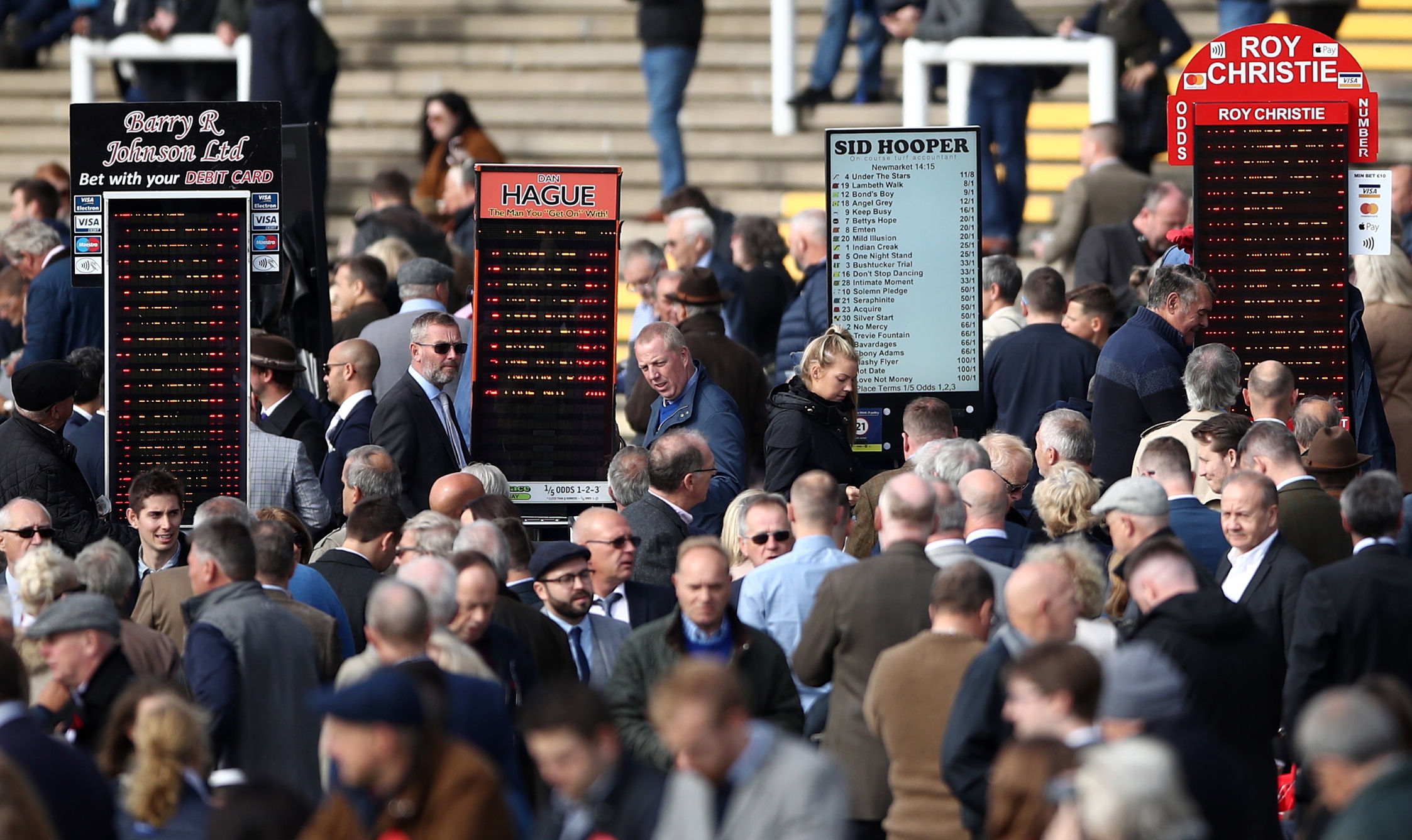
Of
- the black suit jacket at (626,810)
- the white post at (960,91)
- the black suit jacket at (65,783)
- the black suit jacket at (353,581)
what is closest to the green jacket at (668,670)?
the black suit jacket at (626,810)

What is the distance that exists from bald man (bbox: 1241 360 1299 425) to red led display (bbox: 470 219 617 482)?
2.94 metres

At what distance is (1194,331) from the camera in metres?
10.5

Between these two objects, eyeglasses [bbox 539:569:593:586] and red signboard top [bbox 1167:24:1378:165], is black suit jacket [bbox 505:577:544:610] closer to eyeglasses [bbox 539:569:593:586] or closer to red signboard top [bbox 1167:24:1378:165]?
eyeglasses [bbox 539:569:593:586]

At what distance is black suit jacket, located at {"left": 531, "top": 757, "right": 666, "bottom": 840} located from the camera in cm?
539

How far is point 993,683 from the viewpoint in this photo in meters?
6.37

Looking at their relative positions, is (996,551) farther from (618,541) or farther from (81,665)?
(81,665)

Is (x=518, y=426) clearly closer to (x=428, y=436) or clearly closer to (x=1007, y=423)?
(x=428, y=436)

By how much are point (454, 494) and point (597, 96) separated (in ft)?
33.6

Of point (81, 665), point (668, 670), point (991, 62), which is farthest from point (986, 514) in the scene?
point (991, 62)

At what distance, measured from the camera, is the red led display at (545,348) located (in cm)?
1002

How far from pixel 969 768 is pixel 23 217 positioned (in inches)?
422

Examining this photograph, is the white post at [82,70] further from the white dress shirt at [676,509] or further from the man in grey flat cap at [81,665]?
the man in grey flat cap at [81,665]

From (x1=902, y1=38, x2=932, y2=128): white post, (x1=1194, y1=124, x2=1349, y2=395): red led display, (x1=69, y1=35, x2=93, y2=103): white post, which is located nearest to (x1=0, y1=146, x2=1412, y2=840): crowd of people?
(x1=1194, y1=124, x2=1349, y2=395): red led display

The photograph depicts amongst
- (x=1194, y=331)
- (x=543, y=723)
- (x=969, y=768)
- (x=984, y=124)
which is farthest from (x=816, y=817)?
(x=984, y=124)
